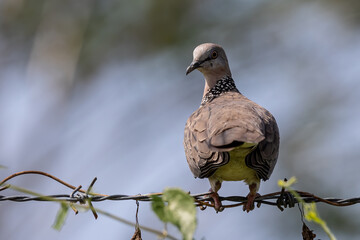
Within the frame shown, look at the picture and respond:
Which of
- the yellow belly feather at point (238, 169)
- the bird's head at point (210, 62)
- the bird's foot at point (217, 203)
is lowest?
the bird's foot at point (217, 203)

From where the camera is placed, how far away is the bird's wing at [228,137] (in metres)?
4.61

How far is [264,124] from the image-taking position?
533 centimetres

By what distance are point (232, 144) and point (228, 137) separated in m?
0.09

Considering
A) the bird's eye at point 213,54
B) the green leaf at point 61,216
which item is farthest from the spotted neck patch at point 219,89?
the green leaf at point 61,216

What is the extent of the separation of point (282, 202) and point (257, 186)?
1.04 meters

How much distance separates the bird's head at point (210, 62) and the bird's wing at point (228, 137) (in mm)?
1373

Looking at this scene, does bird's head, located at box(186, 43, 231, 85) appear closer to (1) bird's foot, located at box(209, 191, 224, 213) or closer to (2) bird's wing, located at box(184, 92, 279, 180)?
(2) bird's wing, located at box(184, 92, 279, 180)

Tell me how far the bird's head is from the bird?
103 centimetres

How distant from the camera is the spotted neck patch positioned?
6.98 meters

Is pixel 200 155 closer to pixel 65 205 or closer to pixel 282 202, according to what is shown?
pixel 282 202

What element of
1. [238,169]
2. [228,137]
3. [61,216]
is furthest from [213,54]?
[61,216]

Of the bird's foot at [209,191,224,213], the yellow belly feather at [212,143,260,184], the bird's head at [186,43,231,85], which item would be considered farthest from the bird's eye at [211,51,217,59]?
the bird's foot at [209,191,224,213]

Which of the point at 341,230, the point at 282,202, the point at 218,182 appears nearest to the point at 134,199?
the point at 282,202

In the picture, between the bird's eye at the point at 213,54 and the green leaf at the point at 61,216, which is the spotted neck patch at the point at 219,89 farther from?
the green leaf at the point at 61,216
